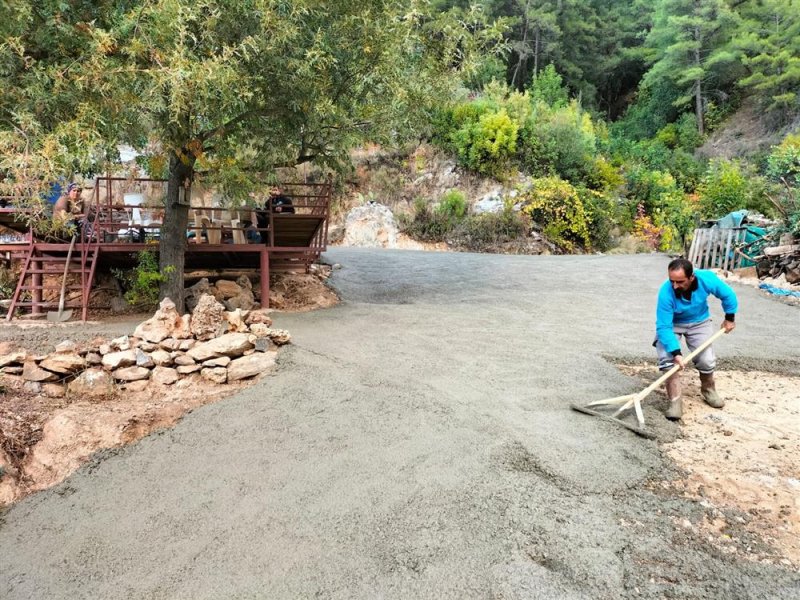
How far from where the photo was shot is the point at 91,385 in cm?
480

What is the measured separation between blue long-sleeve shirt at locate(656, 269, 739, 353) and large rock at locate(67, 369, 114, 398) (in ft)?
16.7

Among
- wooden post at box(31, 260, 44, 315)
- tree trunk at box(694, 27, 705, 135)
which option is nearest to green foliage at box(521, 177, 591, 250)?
tree trunk at box(694, 27, 705, 135)

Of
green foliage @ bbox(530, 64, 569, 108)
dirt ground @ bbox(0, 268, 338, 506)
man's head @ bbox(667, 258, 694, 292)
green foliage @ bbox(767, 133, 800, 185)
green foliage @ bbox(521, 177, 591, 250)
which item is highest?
green foliage @ bbox(530, 64, 569, 108)

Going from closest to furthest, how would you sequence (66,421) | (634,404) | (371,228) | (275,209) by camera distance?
(66,421), (634,404), (275,209), (371,228)

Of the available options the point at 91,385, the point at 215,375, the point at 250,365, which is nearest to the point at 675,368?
the point at 250,365

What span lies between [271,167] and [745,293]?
9.09 meters

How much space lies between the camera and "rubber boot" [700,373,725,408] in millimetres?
4637

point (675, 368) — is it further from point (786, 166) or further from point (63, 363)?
point (786, 166)

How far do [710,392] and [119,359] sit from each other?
5594 mm

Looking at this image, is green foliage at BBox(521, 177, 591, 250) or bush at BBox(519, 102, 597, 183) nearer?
green foliage at BBox(521, 177, 591, 250)

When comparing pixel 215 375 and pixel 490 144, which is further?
pixel 490 144

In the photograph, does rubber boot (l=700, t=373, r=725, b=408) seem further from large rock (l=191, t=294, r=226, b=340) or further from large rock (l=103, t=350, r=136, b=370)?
large rock (l=103, t=350, r=136, b=370)

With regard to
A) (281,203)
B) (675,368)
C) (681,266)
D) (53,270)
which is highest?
(281,203)

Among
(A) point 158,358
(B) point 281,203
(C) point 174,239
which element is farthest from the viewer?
(B) point 281,203
